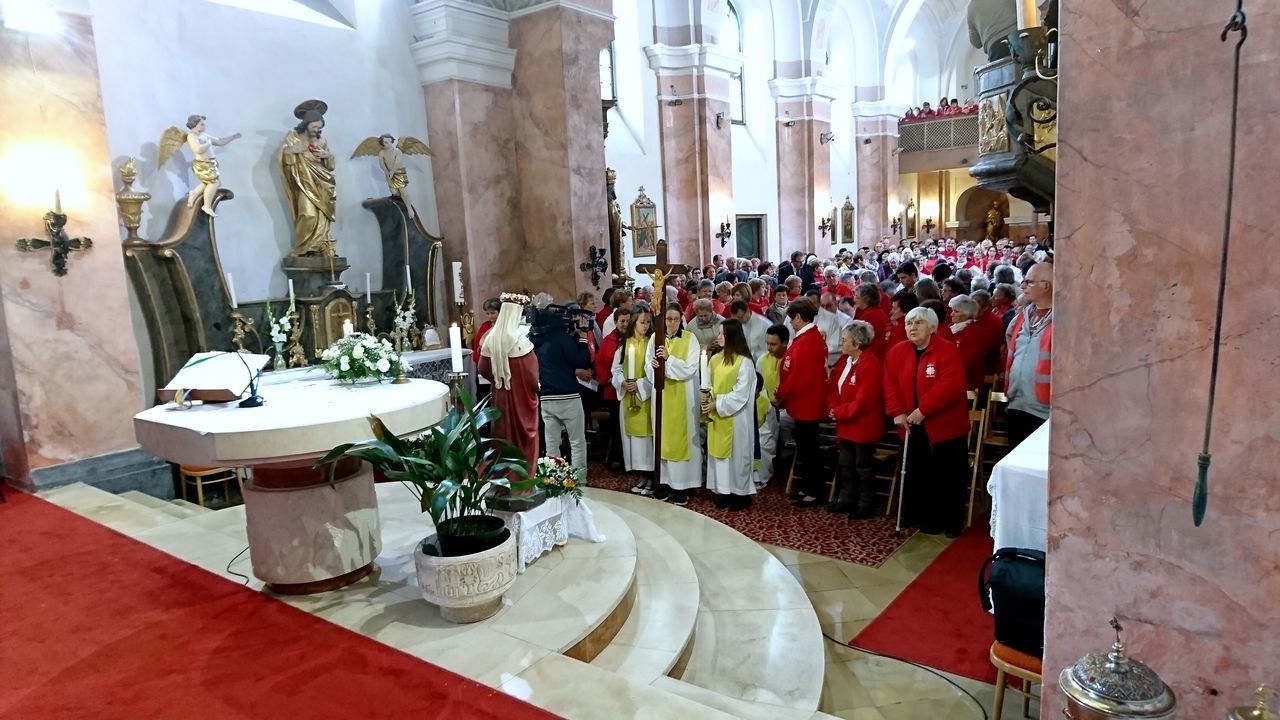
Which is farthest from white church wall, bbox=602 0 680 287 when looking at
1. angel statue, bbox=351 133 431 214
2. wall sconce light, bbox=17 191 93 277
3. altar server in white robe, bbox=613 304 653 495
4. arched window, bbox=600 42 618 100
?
wall sconce light, bbox=17 191 93 277

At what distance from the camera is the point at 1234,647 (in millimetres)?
2295

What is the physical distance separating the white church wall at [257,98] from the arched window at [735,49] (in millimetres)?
10961

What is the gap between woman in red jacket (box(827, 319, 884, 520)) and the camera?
19.6 ft

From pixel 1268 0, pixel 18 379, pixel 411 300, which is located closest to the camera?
pixel 1268 0

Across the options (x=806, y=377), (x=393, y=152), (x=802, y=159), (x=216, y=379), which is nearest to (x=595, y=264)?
(x=393, y=152)

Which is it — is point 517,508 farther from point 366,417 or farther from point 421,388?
point 366,417

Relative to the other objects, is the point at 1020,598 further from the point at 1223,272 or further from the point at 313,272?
the point at 313,272

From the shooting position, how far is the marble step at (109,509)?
506 centimetres

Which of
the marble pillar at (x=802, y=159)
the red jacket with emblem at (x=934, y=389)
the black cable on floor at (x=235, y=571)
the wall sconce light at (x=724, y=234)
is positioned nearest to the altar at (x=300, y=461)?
the black cable on floor at (x=235, y=571)

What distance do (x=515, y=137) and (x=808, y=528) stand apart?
22.1ft

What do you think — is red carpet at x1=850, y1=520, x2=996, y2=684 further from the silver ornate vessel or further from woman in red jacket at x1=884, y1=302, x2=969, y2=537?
the silver ornate vessel

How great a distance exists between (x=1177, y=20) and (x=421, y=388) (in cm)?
362

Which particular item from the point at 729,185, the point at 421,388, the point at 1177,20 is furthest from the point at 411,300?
the point at 729,185

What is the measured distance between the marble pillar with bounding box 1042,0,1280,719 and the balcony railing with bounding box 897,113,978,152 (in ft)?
87.4
